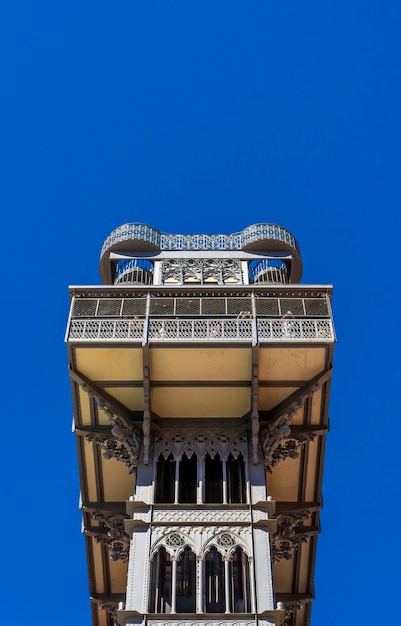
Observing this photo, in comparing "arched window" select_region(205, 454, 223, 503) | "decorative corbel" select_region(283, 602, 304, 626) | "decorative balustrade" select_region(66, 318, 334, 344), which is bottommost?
"decorative corbel" select_region(283, 602, 304, 626)

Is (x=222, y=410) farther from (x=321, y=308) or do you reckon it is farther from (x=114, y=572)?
(x=114, y=572)

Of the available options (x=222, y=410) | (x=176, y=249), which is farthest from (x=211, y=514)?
(x=176, y=249)

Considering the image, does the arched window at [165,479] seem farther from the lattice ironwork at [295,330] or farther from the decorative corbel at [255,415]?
the lattice ironwork at [295,330]

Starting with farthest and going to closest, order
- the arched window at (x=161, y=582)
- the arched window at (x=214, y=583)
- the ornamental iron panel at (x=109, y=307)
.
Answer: the ornamental iron panel at (x=109, y=307) < the arched window at (x=214, y=583) < the arched window at (x=161, y=582)

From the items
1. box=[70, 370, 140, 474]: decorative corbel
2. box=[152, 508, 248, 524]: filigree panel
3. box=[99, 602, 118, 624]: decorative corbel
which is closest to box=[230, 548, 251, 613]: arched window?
box=[152, 508, 248, 524]: filigree panel

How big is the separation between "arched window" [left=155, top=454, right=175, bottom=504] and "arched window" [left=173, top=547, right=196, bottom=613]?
1450 millimetres

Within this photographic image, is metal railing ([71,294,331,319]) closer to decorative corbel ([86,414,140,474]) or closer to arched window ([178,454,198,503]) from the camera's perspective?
decorative corbel ([86,414,140,474])

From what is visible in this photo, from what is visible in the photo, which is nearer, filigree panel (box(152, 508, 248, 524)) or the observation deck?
filigree panel (box(152, 508, 248, 524))

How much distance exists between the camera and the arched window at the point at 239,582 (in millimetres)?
21531

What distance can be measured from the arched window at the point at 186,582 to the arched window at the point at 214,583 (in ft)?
1.25

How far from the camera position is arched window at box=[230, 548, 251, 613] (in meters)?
21.5

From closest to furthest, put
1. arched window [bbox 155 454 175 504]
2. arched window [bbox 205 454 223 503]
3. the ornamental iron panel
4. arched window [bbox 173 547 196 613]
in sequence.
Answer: arched window [bbox 173 547 196 613] < arched window [bbox 155 454 175 504] < arched window [bbox 205 454 223 503] < the ornamental iron panel

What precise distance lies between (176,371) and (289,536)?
223 inches

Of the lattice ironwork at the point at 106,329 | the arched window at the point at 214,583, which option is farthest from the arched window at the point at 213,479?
the lattice ironwork at the point at 106,329
